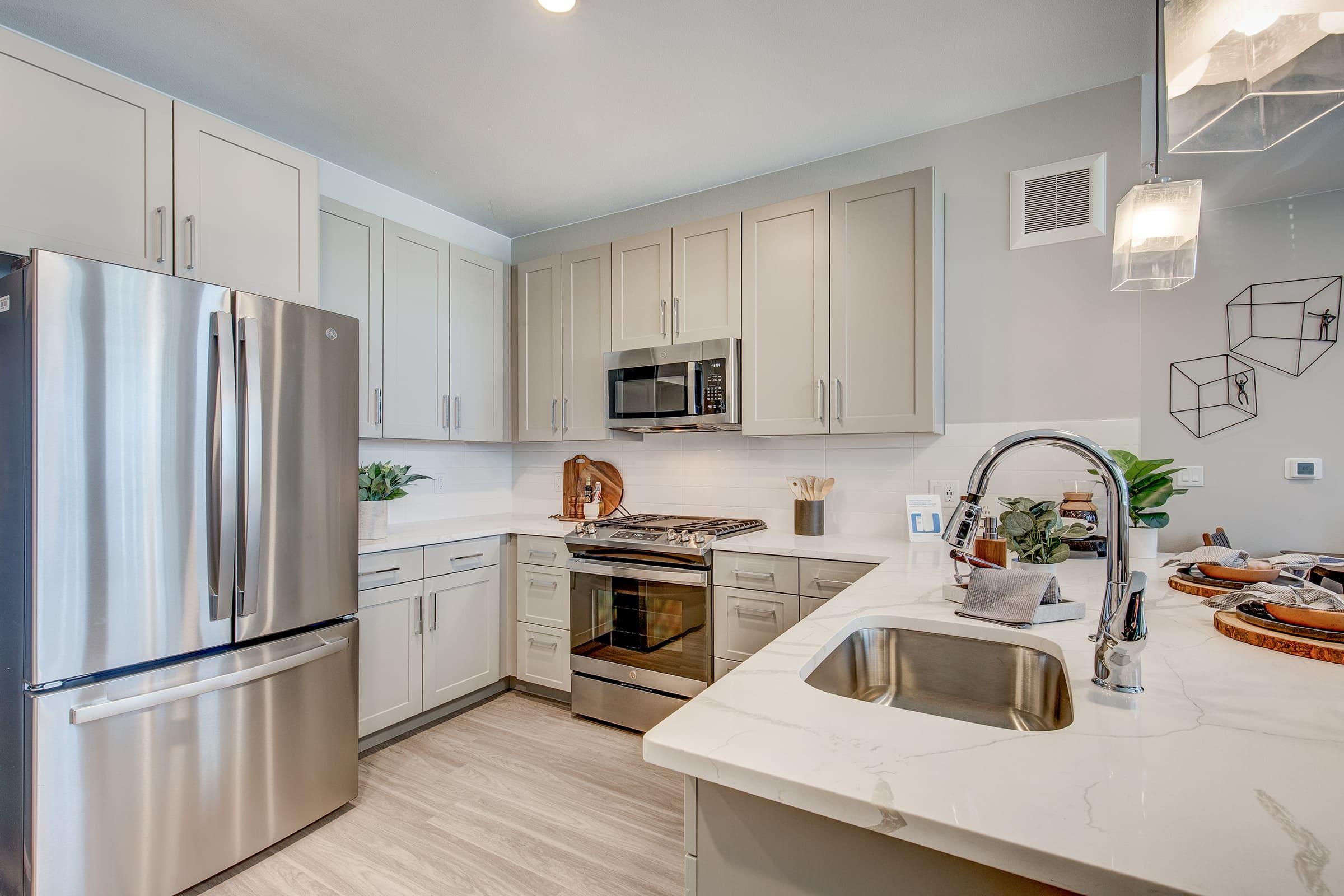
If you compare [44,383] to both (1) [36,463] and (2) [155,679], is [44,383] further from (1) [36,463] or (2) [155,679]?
(2) [155,679]

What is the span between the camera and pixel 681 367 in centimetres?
298

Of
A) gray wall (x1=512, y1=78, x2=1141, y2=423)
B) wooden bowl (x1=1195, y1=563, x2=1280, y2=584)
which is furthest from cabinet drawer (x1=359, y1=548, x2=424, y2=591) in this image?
wooden bowl (x1=1195, y1=563, x2=1280, y2=584)

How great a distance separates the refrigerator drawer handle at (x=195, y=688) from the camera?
1562 mm

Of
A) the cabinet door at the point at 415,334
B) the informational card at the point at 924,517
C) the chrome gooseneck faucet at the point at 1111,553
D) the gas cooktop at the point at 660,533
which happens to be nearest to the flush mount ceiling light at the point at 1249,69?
the chrome gooseneck faucet at the point at 1111,553

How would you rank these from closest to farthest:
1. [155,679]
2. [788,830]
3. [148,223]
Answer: [788,830]
[155,679]
[148,223]

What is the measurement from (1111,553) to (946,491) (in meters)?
1.83

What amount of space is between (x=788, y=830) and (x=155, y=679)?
5.97 ft

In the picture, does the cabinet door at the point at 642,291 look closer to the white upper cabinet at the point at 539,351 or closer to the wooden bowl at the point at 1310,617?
the white upper cabinet at the point at 539,351

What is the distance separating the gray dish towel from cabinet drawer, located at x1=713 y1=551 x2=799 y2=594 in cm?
112

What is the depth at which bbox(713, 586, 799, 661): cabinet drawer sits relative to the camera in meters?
2.47

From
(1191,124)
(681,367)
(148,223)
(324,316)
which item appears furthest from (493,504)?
(1191,124)

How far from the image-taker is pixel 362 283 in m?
2.88

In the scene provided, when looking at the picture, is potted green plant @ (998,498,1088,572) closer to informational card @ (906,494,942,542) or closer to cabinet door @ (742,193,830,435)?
informational card @ (906,494,942,542)

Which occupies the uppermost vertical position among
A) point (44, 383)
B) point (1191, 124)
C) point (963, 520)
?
point (1191, 124)
